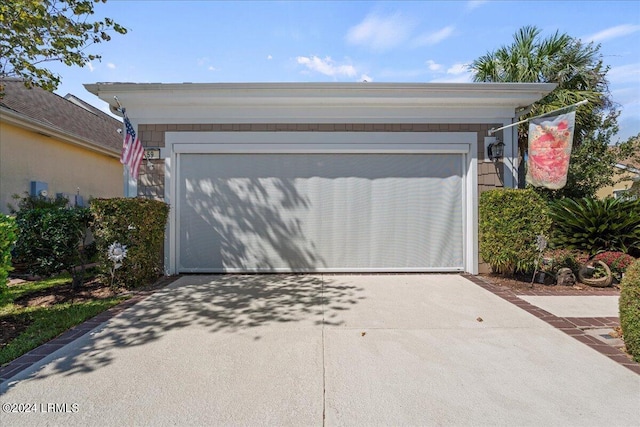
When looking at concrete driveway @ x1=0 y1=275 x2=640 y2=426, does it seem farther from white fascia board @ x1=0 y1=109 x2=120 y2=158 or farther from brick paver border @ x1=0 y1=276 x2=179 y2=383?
white fascia board @ x1=0 y1=109 x2=120 y2=158

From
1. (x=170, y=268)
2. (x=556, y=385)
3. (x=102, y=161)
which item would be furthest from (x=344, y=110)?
(x=102, y=161)

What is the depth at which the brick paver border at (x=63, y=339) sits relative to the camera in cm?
285

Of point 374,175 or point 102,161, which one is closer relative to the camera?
point 374,175

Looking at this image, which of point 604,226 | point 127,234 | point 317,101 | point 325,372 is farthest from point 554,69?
point 127,234

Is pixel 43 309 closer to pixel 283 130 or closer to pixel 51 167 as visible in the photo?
pixel 283 130

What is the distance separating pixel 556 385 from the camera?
2590mm

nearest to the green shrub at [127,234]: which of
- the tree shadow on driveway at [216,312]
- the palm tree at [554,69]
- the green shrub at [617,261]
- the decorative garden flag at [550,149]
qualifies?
the tree shadow on driveway at [216,312]

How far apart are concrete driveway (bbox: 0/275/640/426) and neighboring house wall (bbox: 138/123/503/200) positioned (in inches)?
111

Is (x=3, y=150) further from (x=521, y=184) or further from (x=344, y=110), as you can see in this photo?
(x=521, y=184)

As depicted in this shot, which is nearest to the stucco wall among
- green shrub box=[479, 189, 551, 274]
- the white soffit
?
the white soffit

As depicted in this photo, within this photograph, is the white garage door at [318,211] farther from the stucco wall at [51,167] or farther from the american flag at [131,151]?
the stucco wall at [51,167]

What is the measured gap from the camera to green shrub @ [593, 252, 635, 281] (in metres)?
5.82

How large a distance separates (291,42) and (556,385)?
6.99 meters

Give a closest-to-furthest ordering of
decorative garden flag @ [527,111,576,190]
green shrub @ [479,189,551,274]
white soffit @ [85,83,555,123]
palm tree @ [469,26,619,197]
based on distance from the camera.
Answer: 1. decorative garden flag @ [527,111,576,190]
2. green shrub @ [479,189,551,274]
3. white soffit @ [85,83,555,123]
4. palm tree @ [469,26,619,197]
